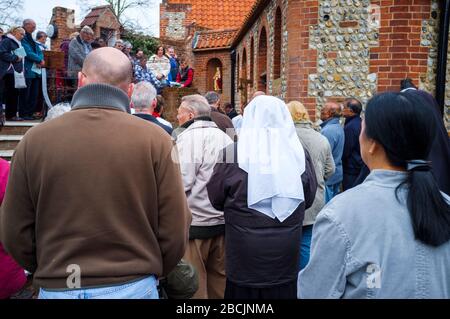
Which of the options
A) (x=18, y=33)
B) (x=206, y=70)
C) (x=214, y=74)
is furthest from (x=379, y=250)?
(x=214, y=74)

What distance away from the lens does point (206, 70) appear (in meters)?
21.5

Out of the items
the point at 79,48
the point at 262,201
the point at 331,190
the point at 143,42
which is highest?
the point at 143,42

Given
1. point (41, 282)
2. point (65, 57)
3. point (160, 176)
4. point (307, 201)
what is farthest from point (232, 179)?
point (65, 57)

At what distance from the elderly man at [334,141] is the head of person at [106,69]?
414 centimetres

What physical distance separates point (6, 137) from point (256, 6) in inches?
283

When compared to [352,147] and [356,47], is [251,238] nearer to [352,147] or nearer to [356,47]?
[352,147]

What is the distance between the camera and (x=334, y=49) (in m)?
7.23

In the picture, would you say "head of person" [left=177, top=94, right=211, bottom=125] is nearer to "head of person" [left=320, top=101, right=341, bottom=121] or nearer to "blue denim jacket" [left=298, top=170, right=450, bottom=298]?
"blue denim jacket" [left=298, top=170, right=450, bottom=298]

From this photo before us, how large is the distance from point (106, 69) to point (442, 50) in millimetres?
6232

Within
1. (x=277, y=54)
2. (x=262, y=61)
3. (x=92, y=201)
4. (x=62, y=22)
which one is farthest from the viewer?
(x=62, y=22)

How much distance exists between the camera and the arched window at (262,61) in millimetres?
12289

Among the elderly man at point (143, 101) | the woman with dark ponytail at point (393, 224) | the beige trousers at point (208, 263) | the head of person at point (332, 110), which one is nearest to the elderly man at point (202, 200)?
the beige trousers at point (208, 263)

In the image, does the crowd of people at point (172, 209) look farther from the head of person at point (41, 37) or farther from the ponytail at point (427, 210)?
the head of person at point (41, 37)

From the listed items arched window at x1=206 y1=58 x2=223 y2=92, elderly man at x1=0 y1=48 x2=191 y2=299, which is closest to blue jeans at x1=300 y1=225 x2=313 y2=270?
elderly man at x1=0 y1=48 x2=191 y2=299
